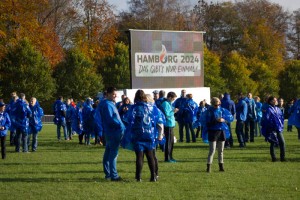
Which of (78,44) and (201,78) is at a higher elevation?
(78,44)

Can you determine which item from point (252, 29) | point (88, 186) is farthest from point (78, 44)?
point (88, 186)

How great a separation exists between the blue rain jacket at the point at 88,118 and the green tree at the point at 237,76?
39.0m

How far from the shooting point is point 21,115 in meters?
19.5

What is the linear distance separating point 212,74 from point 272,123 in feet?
143

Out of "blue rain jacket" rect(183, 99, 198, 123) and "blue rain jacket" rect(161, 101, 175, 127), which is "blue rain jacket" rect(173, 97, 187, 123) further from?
"blue rain jacket" rect(161, 101, 175, 127)

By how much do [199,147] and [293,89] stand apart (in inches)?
1697

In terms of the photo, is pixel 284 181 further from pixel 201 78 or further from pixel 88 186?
pixel 201 78

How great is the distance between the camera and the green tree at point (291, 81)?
204 ft

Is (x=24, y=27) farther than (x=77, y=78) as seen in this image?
No

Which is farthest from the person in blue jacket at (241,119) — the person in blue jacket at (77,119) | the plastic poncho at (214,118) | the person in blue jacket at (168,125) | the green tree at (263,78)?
the green tree at (263,78)

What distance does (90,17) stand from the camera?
59906 mm

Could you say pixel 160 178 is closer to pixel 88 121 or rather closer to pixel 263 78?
pixel 88 121

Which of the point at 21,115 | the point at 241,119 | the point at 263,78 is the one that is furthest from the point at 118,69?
the point at 21,115

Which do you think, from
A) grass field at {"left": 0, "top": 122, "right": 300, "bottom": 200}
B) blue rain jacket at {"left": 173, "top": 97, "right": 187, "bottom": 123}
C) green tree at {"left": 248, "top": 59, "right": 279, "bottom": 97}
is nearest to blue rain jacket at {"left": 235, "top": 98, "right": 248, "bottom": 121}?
grass field at {"left": 0, "top": 122, "right": 300, "bottom": 200}
